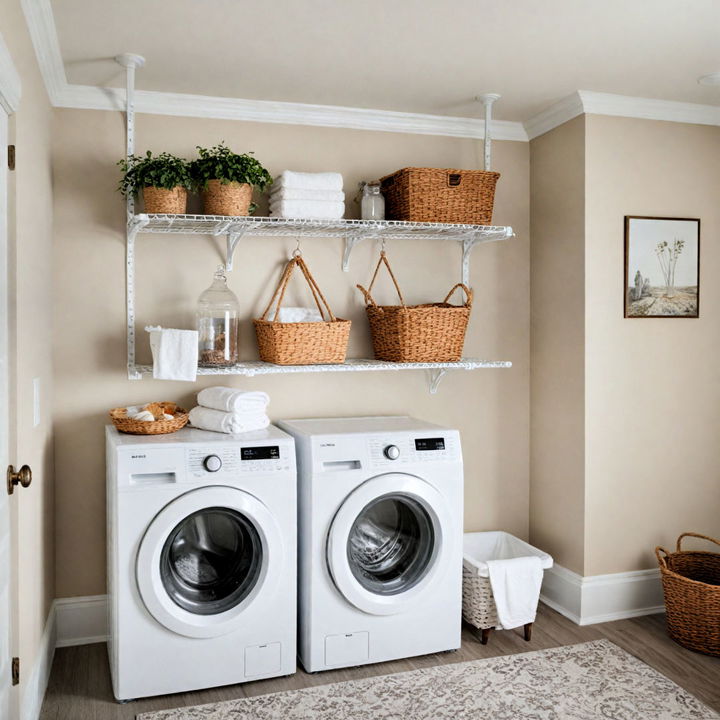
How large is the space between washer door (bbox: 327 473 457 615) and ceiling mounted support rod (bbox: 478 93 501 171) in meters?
1.57

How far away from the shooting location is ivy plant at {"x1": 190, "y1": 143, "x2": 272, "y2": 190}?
9.55ft

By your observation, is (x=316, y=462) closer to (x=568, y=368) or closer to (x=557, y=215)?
(x=568, y=368)

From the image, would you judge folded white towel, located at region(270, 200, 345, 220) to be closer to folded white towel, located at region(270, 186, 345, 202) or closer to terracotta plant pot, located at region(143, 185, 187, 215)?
folded white towel, located at region(270, 186, 345, 202)

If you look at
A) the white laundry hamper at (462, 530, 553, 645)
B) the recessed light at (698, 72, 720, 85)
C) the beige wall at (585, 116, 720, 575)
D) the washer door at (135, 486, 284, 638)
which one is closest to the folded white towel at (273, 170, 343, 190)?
the beige wall at (585, 116, 720, 575)

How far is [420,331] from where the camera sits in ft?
10.5

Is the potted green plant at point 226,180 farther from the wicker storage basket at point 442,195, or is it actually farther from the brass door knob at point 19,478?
the brass door knob at point 19,478

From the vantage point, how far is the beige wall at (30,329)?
6.95ft

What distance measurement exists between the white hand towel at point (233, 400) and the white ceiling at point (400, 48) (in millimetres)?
1245

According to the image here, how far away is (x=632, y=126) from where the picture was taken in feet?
10.9

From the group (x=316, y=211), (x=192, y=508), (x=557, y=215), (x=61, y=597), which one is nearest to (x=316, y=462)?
(x=192, y=508)

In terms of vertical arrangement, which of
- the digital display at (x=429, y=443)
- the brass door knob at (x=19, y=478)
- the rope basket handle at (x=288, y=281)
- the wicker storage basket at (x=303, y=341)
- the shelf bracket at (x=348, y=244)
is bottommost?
the digital display at (x=429, y=443)

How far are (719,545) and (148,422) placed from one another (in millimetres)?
2519

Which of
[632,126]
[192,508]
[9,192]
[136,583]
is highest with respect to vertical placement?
[632,126]

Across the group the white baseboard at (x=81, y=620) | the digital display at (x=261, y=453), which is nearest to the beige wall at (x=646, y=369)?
the digital display at (x=261, y=453)
